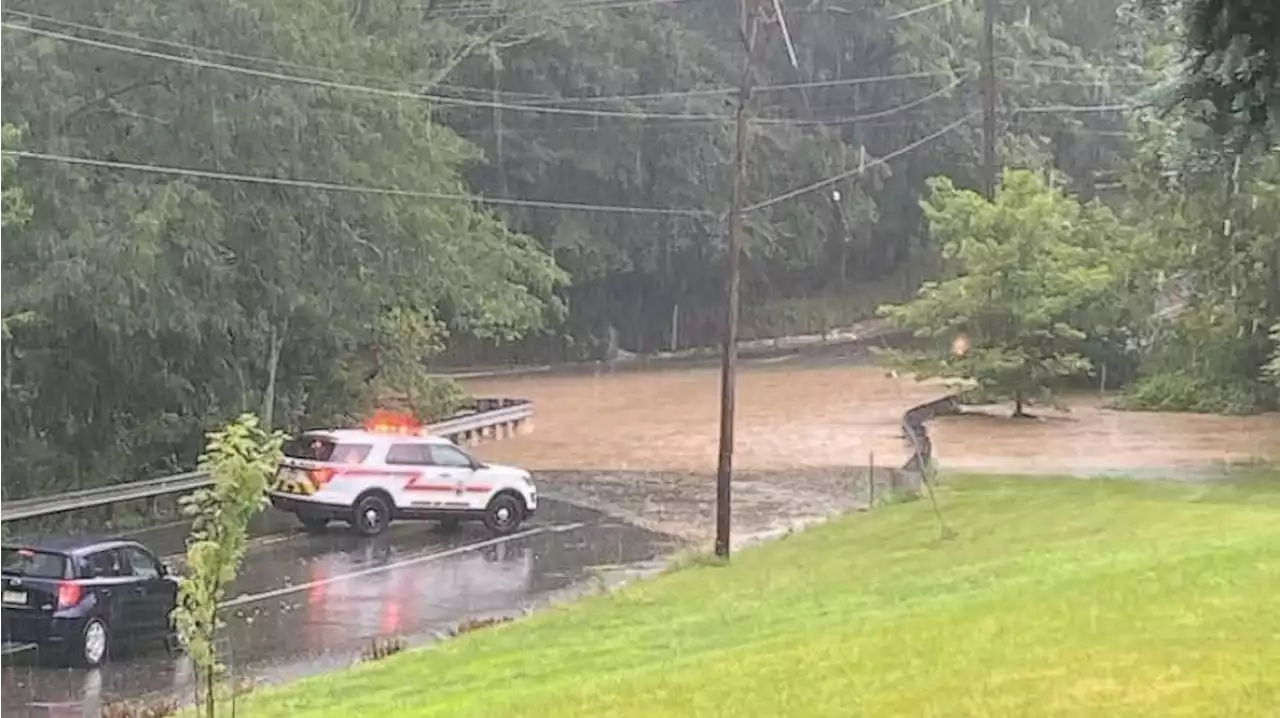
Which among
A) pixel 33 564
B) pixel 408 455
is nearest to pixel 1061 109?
pixel 408 455

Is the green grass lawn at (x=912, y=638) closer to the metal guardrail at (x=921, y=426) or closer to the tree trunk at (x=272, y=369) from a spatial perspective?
the metal guardrail at (x=921, y=426)

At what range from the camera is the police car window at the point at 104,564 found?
19.1 m

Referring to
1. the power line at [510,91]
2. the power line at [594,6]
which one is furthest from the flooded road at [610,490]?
the power line at [594,6]

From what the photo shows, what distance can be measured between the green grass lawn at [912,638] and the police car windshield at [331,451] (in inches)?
292

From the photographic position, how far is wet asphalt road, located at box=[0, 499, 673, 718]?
58.8 feet

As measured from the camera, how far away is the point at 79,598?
18.7 meters

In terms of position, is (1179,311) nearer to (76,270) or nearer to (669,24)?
(76,270)

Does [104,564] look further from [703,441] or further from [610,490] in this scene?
[703,441]

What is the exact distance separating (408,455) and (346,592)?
236 inches

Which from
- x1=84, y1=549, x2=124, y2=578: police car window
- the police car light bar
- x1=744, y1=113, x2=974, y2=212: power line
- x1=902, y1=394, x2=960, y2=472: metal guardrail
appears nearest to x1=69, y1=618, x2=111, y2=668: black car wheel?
x1=84, y1=549, x2=124, y2=578: police car window

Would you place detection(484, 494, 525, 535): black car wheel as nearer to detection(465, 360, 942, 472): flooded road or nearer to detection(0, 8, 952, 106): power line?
detection(465, 360, 942, 472): flooded road

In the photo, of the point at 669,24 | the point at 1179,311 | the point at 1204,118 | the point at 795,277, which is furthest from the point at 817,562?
the point at 795,277

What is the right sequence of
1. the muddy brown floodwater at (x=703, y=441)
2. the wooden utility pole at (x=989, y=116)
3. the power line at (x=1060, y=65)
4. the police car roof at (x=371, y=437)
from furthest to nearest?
the power line at (x=1060, y=65) < the wooden utility pole at (x=989, y=116) < the muddy brown floodwater at (x=703, y=441) < the police car roof at (x=371, y=437)

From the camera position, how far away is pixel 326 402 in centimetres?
4034
